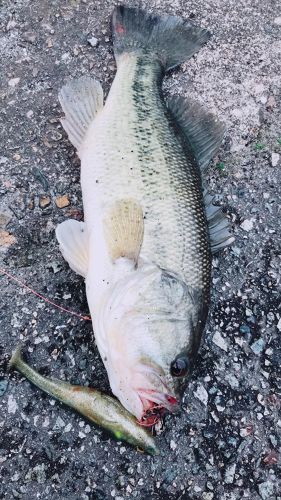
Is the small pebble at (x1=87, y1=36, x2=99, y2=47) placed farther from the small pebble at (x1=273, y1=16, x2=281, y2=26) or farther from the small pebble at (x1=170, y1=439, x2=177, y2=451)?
the small pebble at (x1=170, y1=439, x2=177, y2=451)

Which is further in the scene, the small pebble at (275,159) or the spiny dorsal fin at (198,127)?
the small pebble at (275,159)

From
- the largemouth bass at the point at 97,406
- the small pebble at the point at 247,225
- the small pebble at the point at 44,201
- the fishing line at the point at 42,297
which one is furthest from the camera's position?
the small pebble at the point at 247,225

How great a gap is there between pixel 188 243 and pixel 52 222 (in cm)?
102

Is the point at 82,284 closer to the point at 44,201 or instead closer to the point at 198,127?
the point at 44,201

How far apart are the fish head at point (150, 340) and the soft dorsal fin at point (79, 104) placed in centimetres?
121

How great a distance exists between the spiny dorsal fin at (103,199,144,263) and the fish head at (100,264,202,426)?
0.13 m

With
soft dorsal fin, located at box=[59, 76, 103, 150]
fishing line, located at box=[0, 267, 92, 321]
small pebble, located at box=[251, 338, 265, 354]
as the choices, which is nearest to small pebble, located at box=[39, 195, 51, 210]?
soft dorsal fin, located at box=[59, 76, 103, 150]

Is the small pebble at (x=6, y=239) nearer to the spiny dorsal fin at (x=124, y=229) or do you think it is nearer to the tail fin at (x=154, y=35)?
the spiny dorsal fin at (x=124, y=229)

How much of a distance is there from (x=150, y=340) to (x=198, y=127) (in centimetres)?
161

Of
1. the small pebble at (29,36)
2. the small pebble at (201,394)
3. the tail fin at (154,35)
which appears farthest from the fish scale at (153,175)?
the small pebble at (29,36)

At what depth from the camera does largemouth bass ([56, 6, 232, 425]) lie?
2854 mm

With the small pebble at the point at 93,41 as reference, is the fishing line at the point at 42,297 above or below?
below

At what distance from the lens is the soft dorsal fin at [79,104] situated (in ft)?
12.3

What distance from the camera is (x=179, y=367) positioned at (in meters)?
2.80
